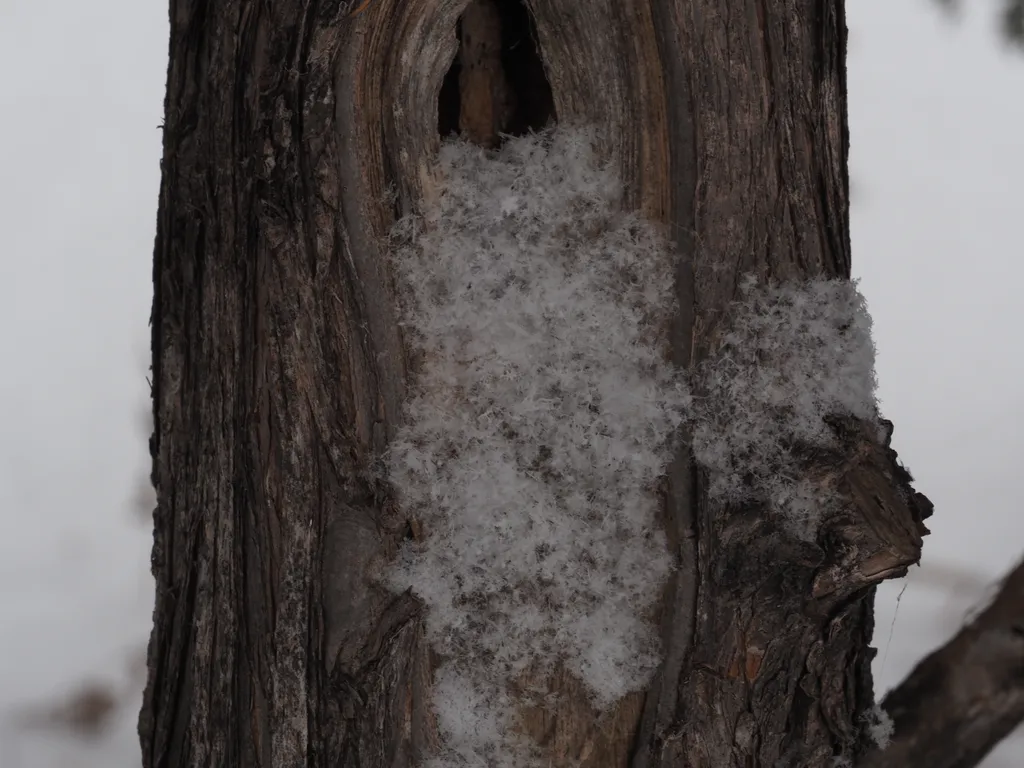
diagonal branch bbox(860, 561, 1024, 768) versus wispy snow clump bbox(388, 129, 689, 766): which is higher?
wispy snow clump bbox(388, 129, 689, 766)

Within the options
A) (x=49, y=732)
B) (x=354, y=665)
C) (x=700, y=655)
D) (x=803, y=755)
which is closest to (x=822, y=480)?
(x=700, y=655)

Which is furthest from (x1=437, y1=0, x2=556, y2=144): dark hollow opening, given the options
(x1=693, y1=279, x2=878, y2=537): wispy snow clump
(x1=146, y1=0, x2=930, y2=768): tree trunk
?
(x1=693, y1=279, x2=878, y2=537): wispy snow clump

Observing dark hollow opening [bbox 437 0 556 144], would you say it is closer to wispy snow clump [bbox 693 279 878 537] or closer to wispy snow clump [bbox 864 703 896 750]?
wispy snow clump [bbox 693 279 878 537]

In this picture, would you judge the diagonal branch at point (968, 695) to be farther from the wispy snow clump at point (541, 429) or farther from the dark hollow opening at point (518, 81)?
the dark hollow opening at point (518, 81)

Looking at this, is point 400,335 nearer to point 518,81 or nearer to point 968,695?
point 518,81

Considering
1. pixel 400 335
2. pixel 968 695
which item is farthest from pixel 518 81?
pixel 968 695
